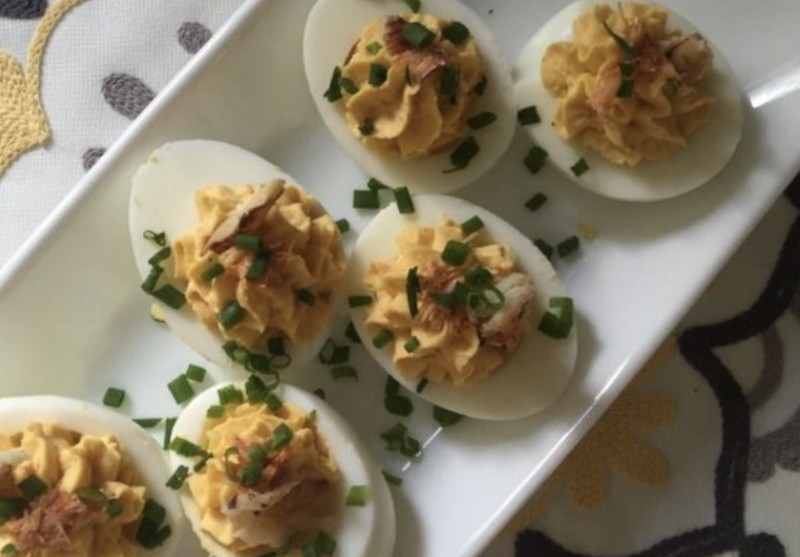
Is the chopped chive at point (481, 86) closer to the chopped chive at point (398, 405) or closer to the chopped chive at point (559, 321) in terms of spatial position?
the chopped chive at point (559, 321)

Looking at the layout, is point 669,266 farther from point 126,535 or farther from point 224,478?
point 126,535

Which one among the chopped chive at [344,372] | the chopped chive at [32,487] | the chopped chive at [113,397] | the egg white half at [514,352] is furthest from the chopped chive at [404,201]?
the chopped chive at [32,487]

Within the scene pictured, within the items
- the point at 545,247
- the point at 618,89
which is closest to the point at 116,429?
the point at 545,247

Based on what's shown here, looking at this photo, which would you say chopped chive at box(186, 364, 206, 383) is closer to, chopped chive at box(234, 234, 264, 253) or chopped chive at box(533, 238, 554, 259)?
chopped chive at box(234, 234, 264, 253)

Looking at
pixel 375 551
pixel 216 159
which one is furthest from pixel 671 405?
pixel 216 159

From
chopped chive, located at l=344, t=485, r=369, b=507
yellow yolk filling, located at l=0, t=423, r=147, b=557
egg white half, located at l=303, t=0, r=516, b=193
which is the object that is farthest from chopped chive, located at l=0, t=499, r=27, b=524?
egg white half, located at l=303, t=0, r=516, b=193

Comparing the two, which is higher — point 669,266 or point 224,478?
point 224,478

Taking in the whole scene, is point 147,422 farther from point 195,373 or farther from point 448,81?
point 448,81
